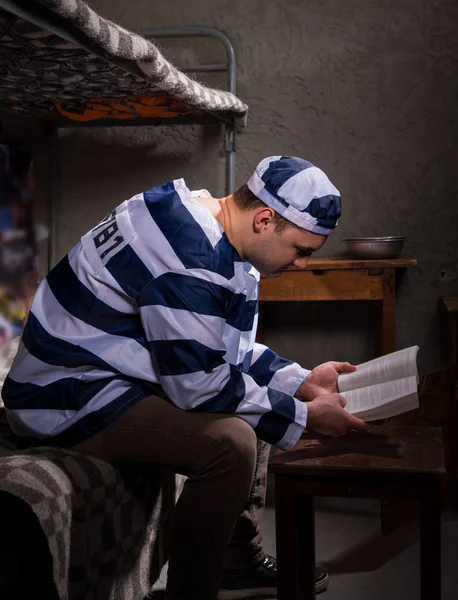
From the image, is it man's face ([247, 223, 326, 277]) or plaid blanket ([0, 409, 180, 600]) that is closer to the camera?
plaid blanket ([0, 409, 180, 600])

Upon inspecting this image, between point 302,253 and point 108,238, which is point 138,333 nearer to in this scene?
point 108,238

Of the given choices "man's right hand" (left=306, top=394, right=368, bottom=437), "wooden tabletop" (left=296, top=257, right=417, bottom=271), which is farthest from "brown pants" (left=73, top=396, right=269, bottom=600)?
"wooden tabletop" (left=296, top=257, right=417, bottom=271)

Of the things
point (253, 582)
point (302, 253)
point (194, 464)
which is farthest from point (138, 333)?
point (253, 582)

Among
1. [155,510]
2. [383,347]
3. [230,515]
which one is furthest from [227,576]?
[383,347]

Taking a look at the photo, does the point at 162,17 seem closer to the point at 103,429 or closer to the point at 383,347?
the point at 383,347

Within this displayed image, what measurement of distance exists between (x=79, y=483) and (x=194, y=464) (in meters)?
0.24

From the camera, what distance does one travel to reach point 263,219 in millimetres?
1761

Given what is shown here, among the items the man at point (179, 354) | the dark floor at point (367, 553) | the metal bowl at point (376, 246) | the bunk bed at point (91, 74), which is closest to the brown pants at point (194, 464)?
the man at point (179, 354)

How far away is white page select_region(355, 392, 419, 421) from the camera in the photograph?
1737 mm

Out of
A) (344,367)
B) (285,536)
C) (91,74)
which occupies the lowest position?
(285,536)

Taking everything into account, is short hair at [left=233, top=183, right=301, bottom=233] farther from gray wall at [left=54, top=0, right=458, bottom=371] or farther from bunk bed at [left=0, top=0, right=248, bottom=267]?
gray wall at [left=54, top=0, right=458, bottom=371]

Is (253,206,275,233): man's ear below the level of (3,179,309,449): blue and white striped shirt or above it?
above

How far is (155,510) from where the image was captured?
1953 millimetres

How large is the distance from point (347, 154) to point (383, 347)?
95cm
